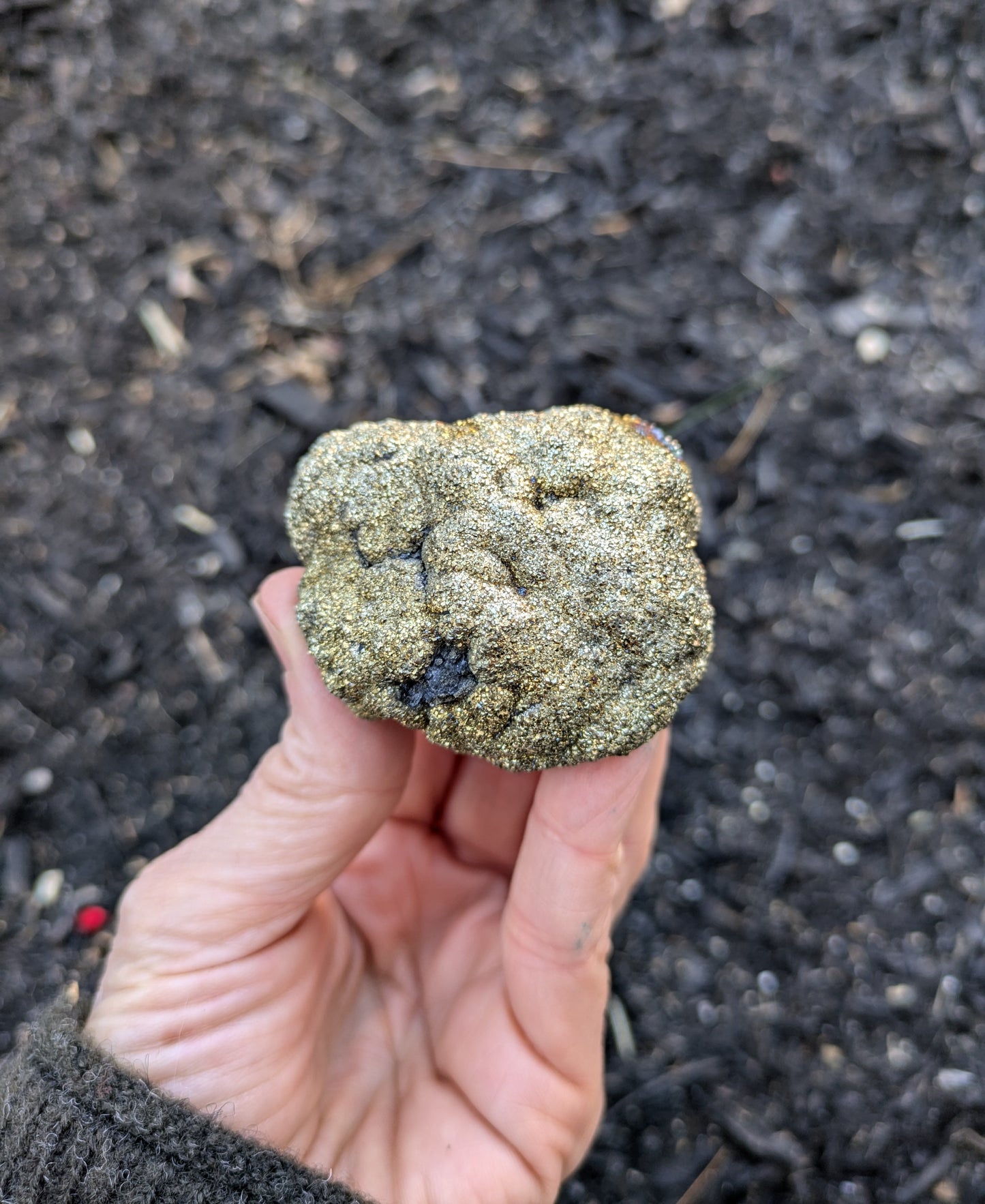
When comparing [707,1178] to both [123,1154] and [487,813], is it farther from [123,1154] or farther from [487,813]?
[123,1154]

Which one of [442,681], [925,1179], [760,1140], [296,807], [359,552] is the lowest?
[925,1179]

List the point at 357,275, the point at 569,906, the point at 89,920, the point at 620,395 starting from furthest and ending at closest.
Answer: the point at 357,275
the point at 620,395
the point at 89,920
the point at 569,906

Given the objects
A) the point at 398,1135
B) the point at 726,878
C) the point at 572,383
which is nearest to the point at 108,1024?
the point at 398,1135

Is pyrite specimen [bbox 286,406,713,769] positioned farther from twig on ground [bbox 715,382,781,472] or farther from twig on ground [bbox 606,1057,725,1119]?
twig on ground [bbox 606,1057,725,1119]

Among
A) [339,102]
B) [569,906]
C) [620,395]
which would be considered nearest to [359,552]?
[569,906]

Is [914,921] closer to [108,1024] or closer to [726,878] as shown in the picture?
[726,878]

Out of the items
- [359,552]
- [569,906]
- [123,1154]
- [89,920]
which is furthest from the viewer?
[89,920]

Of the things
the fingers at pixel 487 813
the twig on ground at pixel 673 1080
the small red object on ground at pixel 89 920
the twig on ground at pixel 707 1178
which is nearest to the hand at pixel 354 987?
the fingers at pixel 487 813
